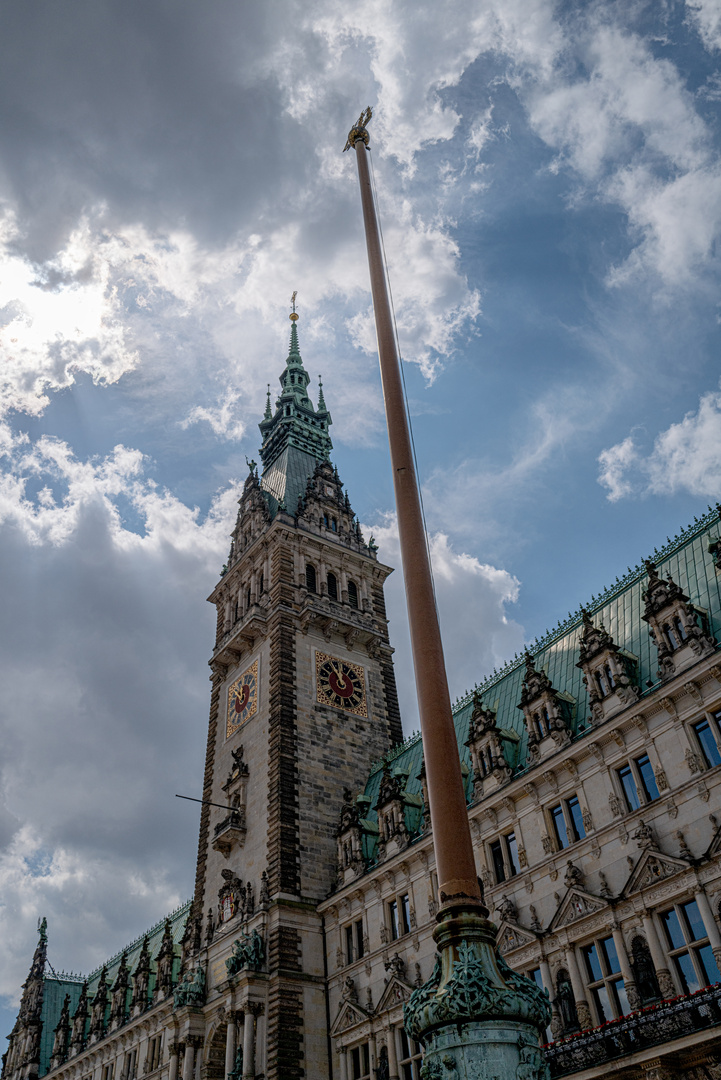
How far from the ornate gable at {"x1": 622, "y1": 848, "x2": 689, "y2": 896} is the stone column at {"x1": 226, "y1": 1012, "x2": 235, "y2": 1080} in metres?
20.1

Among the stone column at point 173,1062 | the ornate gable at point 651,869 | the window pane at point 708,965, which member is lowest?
the window pane at point 708,965

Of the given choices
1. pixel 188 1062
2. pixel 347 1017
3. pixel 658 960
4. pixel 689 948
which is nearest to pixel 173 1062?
pixel 188 1062

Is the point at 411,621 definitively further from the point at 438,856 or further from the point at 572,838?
the point at 572,838

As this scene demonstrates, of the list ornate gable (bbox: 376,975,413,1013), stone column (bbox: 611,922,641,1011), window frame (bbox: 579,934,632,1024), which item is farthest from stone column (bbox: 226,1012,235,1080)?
stone column (bbox: 611,922,641,1011)

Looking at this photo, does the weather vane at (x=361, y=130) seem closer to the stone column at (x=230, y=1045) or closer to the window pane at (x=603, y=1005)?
the window pane at (x=603, y=1005)

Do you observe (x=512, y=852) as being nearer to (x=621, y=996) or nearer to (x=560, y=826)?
(x=560, y=826)

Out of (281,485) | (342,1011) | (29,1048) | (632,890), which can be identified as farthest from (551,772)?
(29,1048)

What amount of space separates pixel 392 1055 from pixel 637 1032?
44.0 ft

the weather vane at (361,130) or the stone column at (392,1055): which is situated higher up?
the weather vane at (361,130)

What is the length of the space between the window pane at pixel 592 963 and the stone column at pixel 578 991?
0.35 metres

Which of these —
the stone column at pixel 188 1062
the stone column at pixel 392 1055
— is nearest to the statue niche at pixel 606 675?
the stone column at pixel 392 1055

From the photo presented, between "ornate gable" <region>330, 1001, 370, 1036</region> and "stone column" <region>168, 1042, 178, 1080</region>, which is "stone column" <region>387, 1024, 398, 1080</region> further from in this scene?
"stone column" <region>168, 1042, 178, 1080</region>

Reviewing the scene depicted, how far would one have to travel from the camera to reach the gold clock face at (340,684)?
50.0 m

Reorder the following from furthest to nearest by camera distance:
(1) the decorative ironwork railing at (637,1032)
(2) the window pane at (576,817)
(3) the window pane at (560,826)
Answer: (3) the window pane at (560,826) < (2) the window pane at (576,817) < (1) the decorative ironwork railing at (637,1032)
